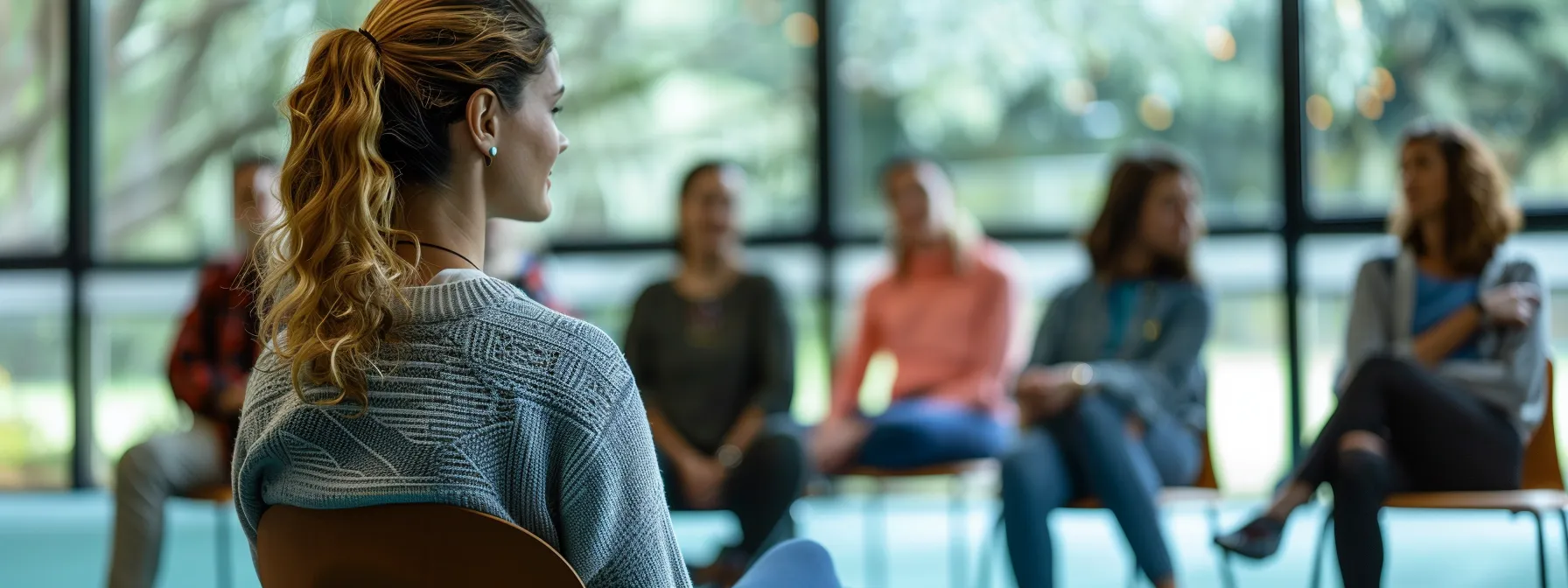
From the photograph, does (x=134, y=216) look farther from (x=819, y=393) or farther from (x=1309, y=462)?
(x=1309, y=462)

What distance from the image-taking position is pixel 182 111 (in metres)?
5.35

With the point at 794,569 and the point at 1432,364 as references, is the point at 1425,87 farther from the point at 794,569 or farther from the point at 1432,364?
the point at 794,569

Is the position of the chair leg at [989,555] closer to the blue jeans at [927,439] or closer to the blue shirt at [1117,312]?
the blue jeans at [927,439]

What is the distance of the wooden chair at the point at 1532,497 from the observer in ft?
8.32

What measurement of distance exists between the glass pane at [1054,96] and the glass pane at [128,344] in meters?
2.73

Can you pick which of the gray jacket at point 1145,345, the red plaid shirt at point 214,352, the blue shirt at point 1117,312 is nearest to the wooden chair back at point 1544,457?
the gray jacket at point 1145,345

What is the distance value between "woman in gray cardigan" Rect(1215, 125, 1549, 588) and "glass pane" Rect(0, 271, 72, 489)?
4618 millimetres

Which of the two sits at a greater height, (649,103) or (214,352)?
(649,103)

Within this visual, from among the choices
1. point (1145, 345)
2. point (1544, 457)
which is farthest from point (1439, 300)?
Result: point (1145, 345)

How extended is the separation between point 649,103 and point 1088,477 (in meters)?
2.67

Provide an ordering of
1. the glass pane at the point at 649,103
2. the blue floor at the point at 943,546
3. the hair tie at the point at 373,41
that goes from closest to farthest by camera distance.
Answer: the hair tie at the point at 373,41 < the blue floor at the point at 943,546 < the glass pane at the point at 649,103

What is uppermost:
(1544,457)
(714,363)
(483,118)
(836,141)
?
(836,141)

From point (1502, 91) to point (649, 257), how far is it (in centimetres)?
294

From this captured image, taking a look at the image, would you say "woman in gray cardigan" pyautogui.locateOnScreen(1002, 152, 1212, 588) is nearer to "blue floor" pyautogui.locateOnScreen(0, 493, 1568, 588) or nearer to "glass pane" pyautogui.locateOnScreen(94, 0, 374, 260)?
"blue floor" pyautogui.locateOnScreen(0, 493, 1568, 588)
